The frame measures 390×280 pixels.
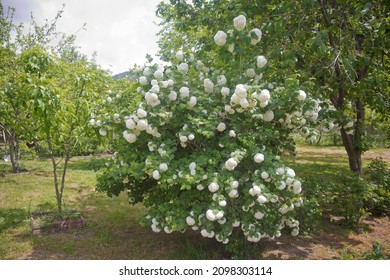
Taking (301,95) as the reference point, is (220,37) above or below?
above

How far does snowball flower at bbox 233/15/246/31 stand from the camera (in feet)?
10.1

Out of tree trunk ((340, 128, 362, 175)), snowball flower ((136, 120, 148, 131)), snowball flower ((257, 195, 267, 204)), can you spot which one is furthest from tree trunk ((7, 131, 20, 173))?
tree trunk ((340, 128, 362, 175))

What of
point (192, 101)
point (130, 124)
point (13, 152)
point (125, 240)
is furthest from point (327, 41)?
point (13, 152)

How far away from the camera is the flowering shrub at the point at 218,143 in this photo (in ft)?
9.59

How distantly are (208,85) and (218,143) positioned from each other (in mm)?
625

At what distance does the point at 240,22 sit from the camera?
308 cm

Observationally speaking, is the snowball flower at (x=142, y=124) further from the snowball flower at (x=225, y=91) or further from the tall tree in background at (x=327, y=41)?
the tall tree in background at (x=327, y=41)

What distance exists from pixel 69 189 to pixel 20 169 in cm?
289

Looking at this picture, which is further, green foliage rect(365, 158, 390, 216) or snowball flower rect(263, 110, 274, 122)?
green foliage rect(365, 158, 390, 216)

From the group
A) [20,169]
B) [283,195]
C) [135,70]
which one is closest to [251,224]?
[283,195]

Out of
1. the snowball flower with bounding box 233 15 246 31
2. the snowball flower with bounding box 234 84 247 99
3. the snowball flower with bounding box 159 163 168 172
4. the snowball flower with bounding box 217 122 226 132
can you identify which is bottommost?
the snowball flower with bounding box 159 163 168 172

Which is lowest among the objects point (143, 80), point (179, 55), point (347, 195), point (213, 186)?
point (347, 195)

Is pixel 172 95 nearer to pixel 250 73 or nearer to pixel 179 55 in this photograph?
pixel 179 55

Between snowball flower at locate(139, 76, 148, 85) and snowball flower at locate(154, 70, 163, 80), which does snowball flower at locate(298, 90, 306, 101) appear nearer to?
snowball flower at locate(154, 70, 163, 80)
